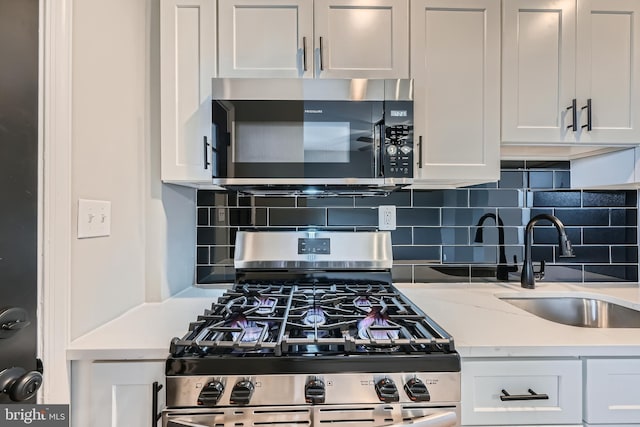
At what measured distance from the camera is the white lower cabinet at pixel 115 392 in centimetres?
97

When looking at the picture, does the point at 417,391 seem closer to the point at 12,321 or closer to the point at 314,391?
the point at 314,391

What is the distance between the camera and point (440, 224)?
5.65 feet

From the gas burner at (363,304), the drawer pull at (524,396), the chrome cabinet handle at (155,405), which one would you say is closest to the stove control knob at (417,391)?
the drawer pull at (524,396)

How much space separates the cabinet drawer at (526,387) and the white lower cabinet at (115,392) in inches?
32.8

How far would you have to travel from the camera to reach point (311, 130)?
50.9 inches

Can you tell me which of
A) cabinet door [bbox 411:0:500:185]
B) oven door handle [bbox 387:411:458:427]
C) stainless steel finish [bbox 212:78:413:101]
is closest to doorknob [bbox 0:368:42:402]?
oven door handle [bbox 387:411:458:427]

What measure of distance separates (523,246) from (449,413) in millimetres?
1090

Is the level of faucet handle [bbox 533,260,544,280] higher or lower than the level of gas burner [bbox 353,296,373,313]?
higher

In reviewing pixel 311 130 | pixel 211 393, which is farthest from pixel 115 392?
pixel 311 130

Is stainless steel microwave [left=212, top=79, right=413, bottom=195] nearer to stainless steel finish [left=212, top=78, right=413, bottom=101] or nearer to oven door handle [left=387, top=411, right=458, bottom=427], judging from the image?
stainless steel finish [left=212, top=78, right=413, bottom=101]

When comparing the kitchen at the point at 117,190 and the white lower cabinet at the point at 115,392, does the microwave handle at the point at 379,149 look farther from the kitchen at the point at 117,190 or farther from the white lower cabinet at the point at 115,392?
the white lower cabinet at the point at 115,392

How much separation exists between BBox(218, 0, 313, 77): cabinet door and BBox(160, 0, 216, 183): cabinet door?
5cm

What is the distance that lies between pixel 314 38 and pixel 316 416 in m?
1.22

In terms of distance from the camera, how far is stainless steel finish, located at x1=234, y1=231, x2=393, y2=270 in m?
1.62
